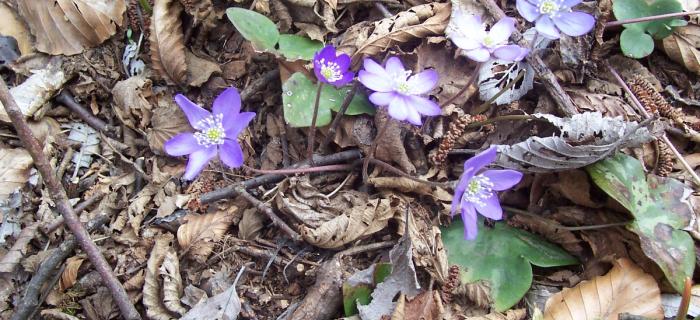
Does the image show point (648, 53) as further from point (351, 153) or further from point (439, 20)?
point (351, 153)

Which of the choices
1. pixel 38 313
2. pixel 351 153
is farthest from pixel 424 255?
pixel 38 313

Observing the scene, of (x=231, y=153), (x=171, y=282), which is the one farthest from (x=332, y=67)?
(x=171, y=282)

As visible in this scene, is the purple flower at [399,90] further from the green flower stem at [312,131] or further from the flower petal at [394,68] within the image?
the green flower stem at [312,131]

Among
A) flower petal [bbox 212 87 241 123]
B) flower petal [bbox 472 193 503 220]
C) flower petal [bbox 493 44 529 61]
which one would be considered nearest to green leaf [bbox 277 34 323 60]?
flower petal [bbox 212 87 241 123]

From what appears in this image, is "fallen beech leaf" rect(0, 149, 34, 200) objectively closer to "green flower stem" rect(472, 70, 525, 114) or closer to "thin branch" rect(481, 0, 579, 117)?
"green flower stem" rect(472, 70, 525, 114)

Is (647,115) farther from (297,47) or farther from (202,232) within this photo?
(202,232)
